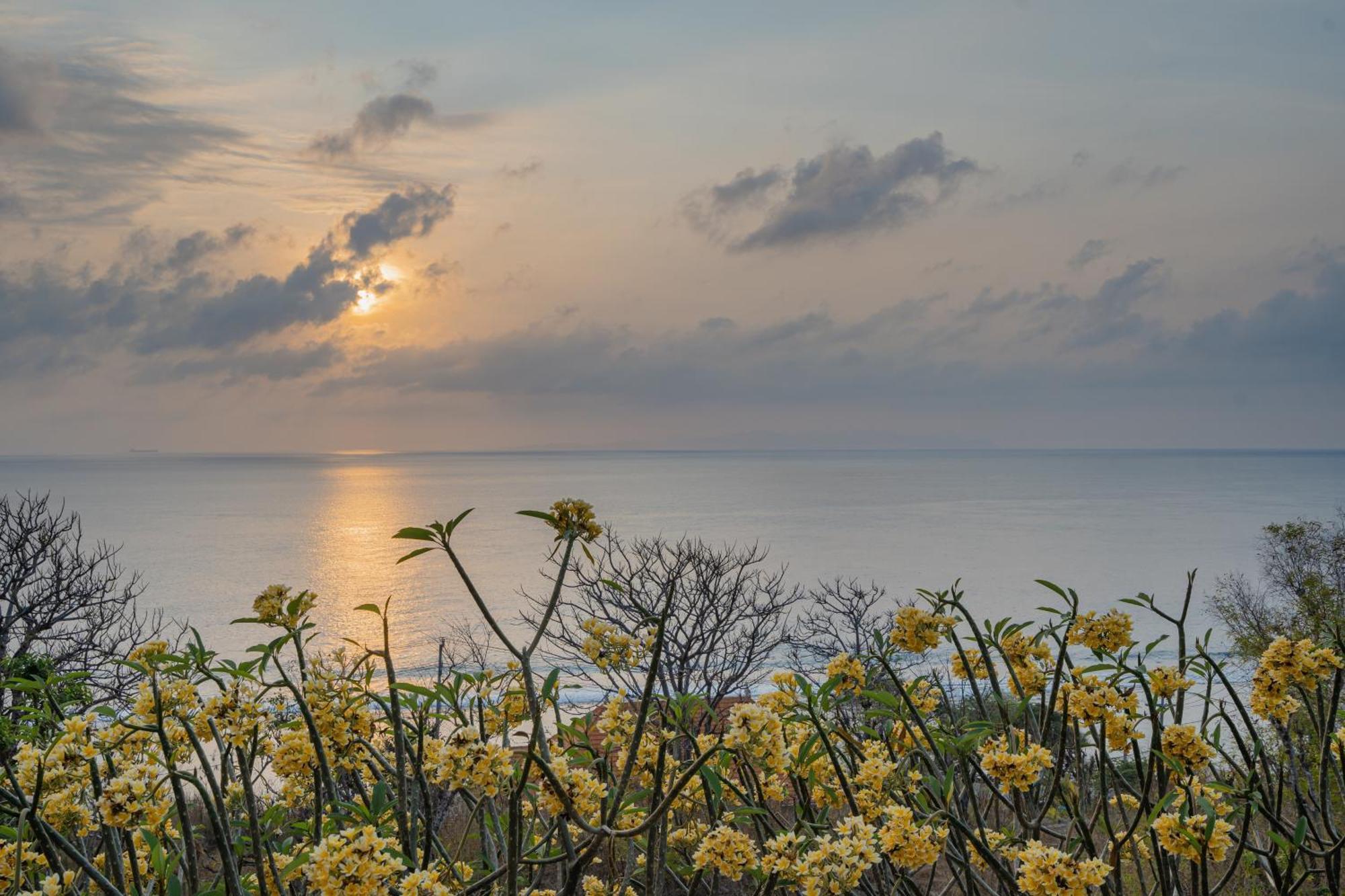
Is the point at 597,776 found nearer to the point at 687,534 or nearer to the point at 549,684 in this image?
the point at 549,684

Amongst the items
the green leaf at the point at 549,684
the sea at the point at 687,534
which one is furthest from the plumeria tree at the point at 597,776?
the sea at the point at 687,534

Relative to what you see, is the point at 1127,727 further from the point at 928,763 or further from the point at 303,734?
the point at 303,734

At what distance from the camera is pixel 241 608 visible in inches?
2146

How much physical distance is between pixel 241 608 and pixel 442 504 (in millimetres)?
66465

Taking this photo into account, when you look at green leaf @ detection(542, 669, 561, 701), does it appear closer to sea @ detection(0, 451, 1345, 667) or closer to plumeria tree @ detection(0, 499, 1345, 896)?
plumeria tree @ detection(0, 499, 1345, 896)

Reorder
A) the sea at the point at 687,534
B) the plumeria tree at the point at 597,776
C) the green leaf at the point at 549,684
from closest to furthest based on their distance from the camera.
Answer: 1. the plumeria tree at the point at 597,776
2. the green leaf at the point at 549,684
3. the sea at the point at 687,534

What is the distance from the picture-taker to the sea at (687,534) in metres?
57.6

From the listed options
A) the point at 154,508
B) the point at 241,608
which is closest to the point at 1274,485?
the point at 241,608

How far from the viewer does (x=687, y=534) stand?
234 feet

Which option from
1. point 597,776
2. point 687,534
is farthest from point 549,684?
point 687,534

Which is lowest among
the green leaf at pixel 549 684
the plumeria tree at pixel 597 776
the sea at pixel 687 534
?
the sea at pixel 687 534

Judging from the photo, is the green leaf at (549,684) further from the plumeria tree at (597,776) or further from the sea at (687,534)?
the sea at (687,534)

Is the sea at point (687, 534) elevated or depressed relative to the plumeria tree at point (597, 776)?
depressed

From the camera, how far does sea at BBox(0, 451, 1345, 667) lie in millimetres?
57641
